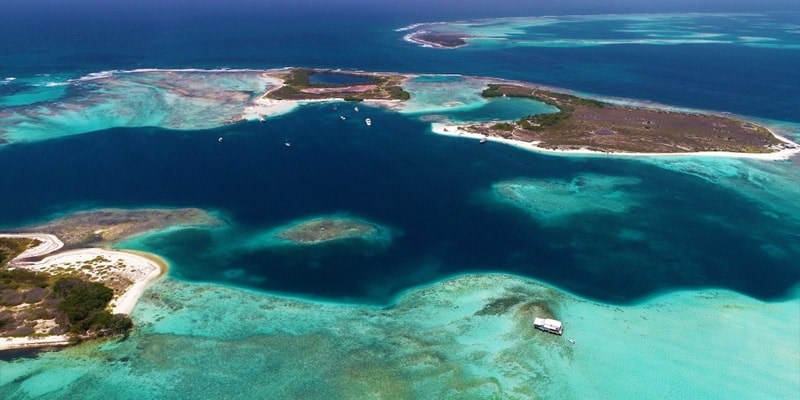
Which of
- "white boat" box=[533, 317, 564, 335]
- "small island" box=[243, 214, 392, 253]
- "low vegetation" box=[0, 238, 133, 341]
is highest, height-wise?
"low vegetation" box=[0, 238, 133, 341]

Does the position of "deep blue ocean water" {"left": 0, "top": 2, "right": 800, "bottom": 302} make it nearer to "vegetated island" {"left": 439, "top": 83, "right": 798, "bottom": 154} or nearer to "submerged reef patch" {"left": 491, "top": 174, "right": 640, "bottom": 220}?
"submerged reef patch" {"left": 491, "top": 174, "right": 640, "bottom": 220}

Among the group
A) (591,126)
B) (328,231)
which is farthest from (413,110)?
(328,231)

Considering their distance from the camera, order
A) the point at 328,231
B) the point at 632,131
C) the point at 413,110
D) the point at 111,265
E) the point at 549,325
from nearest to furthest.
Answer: the point at 549,325 < the point at 111,265 < the point at 328,231 < the point at 632,131 < the point at 413,110

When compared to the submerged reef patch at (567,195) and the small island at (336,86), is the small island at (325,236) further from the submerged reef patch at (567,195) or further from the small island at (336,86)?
the small island at (336,86)

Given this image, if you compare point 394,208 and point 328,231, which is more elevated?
point 328,231

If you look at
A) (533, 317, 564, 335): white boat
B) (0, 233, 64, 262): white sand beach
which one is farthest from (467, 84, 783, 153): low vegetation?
(0, 233, 64, 262): white sand beach

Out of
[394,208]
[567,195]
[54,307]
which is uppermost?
[54,307]

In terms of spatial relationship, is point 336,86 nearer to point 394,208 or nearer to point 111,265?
point 394,208
